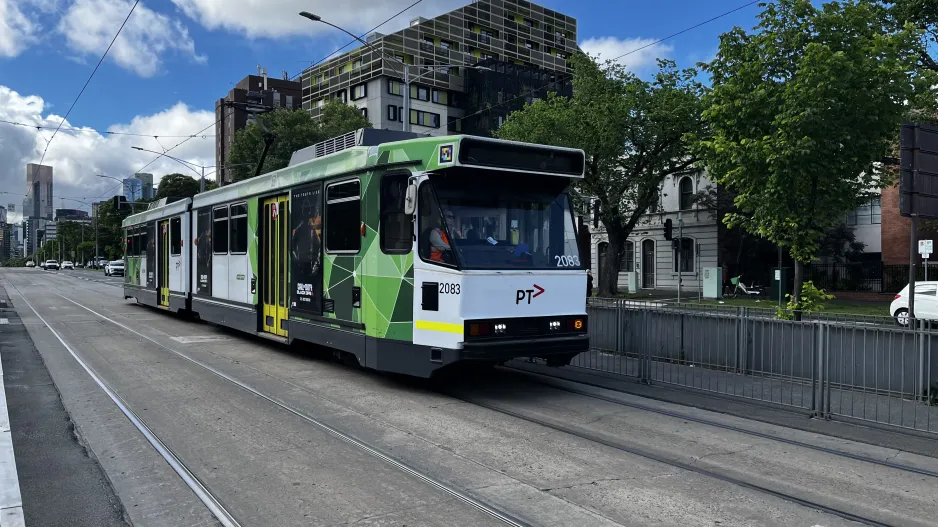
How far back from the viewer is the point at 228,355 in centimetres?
1262

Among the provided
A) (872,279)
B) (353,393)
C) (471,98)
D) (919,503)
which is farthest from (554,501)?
(471,98)

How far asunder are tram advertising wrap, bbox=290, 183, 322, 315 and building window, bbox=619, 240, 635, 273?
36.4 m

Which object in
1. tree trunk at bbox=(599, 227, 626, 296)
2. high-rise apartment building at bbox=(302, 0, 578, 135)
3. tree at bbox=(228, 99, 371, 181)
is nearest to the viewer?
tree trunk at bbox=(599, 227, 626, 296)

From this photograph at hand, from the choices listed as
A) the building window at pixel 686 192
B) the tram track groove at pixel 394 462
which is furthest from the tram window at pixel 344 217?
the building window at pixel 686 192

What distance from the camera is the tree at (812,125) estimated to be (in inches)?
520

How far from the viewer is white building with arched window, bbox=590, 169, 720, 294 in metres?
40.2

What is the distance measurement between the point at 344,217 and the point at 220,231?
6.33 m

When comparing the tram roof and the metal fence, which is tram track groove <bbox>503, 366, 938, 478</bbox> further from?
the tram roof

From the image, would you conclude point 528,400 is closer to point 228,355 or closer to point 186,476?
point 186,476

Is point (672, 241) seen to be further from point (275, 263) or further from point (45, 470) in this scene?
point (45, 470)

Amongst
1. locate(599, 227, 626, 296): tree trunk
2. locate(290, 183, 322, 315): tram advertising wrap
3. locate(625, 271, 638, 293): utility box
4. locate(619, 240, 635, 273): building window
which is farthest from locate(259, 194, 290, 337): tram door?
locate(619, 240, 635, 273): building window

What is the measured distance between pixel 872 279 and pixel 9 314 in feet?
119

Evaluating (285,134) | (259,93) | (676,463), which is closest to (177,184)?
(259,93)

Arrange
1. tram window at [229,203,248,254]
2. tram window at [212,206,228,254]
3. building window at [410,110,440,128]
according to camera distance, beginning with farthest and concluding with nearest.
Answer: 1. building window at [410,110,440,128]
2. tram window at [212,206,228,254]
3. tram window at [229,203,248,254]
